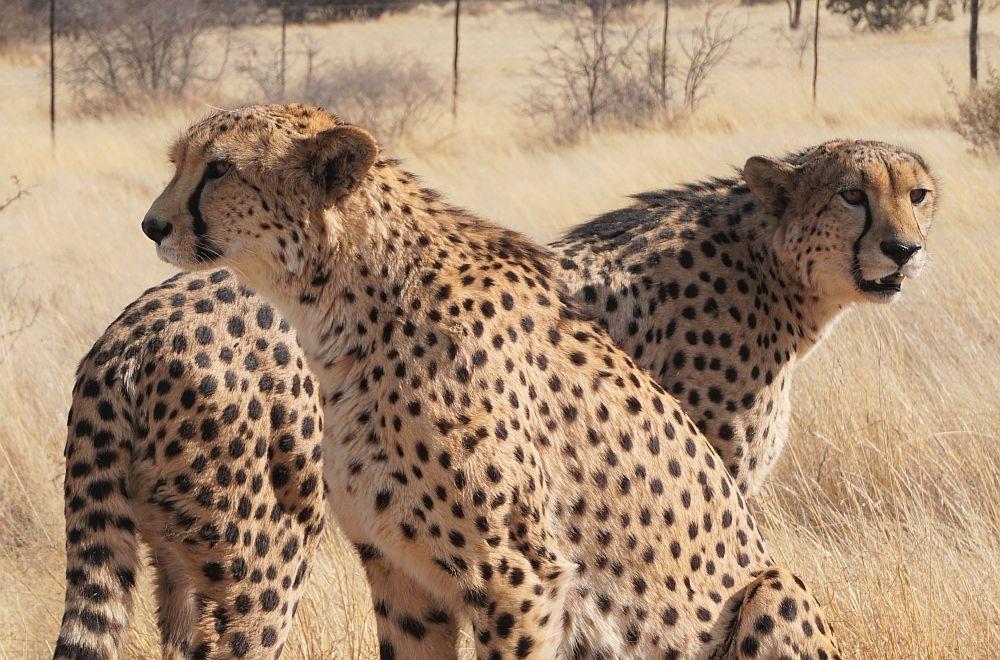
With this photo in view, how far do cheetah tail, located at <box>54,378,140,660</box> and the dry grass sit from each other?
76cm

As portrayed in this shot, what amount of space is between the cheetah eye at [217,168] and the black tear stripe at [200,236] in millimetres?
56

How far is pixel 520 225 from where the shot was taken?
9.08 m

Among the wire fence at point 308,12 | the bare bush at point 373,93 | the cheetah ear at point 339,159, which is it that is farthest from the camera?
the wire fence at point 308,12

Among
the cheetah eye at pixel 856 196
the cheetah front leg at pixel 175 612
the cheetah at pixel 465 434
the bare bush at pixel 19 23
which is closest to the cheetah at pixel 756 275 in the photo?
the cheetah eye at pixel 856 196

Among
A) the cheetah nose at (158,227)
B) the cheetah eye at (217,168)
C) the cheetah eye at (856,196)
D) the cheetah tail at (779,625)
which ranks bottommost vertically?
the cheetah tail at (779,625)

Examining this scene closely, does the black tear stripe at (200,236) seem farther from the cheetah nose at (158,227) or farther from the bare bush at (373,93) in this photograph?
the bare bush at (373,93)

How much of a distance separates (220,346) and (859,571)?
6.05ft

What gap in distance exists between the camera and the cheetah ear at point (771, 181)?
386 cm

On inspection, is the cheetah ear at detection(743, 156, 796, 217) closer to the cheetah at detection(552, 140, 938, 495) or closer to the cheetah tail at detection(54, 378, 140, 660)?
the cheetah at detection(552, 140, 938, 495)

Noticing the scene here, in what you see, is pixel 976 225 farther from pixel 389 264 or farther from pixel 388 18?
pixel 388 18

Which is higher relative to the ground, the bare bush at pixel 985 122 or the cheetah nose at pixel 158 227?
the cheetah nose at pixel 158 227

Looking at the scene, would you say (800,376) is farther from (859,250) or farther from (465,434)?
(465,434)

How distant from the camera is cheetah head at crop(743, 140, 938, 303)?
360 centimetres

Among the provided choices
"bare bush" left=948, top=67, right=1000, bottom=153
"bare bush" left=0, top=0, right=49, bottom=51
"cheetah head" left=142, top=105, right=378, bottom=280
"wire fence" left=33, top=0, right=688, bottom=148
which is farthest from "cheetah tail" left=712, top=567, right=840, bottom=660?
"bare bush" left=0, top=0, right=49, bottom=51
